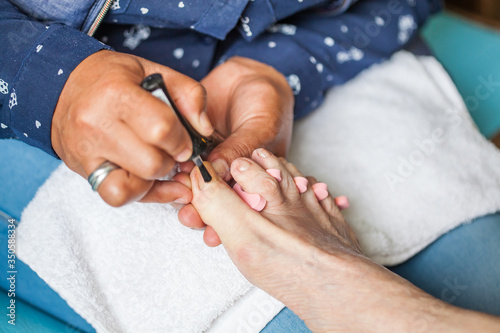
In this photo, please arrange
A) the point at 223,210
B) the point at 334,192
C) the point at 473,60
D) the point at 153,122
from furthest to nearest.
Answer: the point at 473,60 < the point at 334,192 < the point at 223,210 < the point at 153,122

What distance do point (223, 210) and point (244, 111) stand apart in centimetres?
20

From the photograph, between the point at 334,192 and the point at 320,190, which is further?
the point at 334,192

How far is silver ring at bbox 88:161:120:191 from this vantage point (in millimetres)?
428

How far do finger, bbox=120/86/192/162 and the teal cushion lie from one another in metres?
0.98

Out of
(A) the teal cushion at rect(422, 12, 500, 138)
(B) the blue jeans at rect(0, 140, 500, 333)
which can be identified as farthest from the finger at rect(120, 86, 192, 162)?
(A) the teal cushion at rect(422, 12, 500, 138)

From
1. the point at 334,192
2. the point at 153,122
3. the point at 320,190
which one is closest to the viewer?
the point at 153,122

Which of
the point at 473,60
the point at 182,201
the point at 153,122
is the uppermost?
the point at 473,60

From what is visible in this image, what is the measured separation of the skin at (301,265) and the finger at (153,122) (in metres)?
0.09

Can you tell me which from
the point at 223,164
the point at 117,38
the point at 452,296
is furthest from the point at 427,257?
the point at 117,38

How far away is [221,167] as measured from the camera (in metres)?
0.53

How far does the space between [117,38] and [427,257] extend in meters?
0.64

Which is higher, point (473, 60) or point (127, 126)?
point (473, 60)

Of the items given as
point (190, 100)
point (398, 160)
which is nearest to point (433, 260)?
point (398, 160)

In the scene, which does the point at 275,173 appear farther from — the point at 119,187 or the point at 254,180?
the point at 119,187
